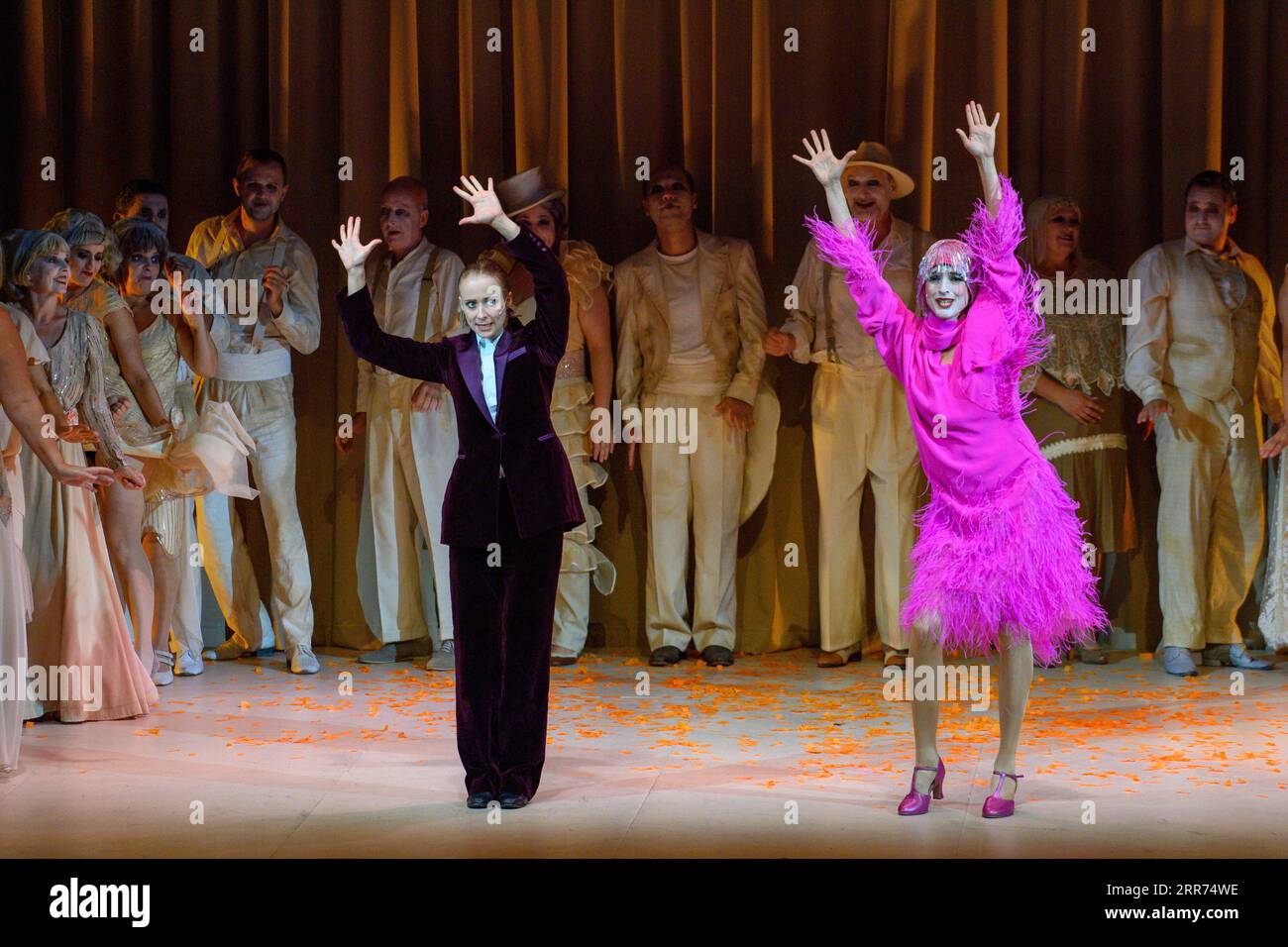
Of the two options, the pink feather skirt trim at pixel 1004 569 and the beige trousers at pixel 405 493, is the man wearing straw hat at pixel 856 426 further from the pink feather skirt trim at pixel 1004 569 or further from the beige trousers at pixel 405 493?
the pink feather skirt trim at pixel 1004 569

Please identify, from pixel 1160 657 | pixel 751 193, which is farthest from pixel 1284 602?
pixel 751 193

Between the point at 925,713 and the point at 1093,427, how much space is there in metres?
2.60

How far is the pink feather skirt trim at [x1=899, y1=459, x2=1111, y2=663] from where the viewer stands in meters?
4.48

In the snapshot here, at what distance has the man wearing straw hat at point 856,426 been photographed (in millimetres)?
6758

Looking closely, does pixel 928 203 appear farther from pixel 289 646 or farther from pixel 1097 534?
pixel 289 646

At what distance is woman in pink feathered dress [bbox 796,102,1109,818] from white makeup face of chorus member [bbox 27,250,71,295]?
2.46 m

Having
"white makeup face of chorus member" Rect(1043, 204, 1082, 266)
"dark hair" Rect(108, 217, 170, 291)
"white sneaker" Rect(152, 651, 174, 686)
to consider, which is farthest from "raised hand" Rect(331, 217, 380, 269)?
"white makeup face of chorus member" Rect(1043, 204, 1082, 266)

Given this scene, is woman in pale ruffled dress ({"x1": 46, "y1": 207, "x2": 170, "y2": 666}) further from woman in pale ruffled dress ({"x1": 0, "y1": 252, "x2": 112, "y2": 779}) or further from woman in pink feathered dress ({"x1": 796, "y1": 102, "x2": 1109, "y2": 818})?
woman in pink feathered dress ({"x1": 796, "y1": 102, "x2": 1109, "y2": 818})

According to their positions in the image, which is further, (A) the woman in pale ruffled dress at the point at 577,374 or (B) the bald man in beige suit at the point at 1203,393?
(A) the woman in pale ruffled dress at the point at 577,374

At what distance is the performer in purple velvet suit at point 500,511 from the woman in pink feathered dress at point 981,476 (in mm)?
872

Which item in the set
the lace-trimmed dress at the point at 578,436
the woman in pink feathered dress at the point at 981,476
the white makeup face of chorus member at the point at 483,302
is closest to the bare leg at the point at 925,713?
the woman in pink feathered dress at the point at 981,476

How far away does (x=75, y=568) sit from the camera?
5.85 metres

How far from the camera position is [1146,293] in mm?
6633

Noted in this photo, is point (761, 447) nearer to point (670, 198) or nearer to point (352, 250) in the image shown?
point (670, 198)
